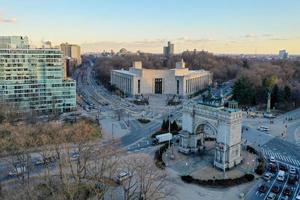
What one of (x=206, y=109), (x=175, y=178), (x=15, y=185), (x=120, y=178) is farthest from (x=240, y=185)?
(x=15, y=185)

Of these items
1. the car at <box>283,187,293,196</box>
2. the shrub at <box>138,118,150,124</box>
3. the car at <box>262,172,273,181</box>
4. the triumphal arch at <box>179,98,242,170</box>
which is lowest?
the car at <box>283,187,293,196</box>

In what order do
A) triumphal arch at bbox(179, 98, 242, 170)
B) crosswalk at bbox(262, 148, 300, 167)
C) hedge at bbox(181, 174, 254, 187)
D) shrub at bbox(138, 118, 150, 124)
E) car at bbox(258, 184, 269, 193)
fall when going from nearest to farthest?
car at bbox(258, 184, 269, 193), hedge at bbox(181, 174, 254, 187), triumphal arch at bbox(179, 98, 242, 170), crosswalk at bbox(262, 148, 300, 167), shrub at bbox(138, 118, 150, 124)

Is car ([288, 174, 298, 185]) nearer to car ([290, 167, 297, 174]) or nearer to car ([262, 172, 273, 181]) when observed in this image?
car ([290, 167, 297, 174])

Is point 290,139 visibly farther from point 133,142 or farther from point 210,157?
point 133,142

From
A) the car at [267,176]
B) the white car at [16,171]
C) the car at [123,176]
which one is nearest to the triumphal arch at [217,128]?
the car at [267,176]

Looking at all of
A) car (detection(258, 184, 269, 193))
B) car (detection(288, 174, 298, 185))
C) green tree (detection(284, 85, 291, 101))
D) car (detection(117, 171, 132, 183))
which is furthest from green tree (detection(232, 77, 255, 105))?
car (detection(117, 171, 132, 183))

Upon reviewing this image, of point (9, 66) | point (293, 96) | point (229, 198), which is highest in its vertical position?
point (9, 66)
